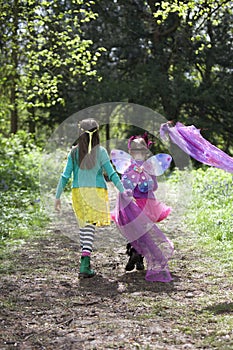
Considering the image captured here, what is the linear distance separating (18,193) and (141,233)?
574 centimetres

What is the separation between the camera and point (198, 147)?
5.28 metres

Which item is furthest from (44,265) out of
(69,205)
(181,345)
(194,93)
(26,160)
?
(194,93)

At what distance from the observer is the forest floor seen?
3.85 meters

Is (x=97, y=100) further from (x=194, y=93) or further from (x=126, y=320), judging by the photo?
(x=126, y=320)

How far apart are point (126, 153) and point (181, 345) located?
2.87m

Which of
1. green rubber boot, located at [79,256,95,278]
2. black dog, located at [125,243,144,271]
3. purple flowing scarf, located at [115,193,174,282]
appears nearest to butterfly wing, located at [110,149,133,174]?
purple flowing scarf, located at [115,193,174,282]

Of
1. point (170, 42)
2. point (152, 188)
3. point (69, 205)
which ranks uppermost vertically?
point (170, 42)

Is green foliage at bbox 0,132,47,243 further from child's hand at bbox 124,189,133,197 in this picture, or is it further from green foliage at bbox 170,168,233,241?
green foliage at bbox 170,168,233,241

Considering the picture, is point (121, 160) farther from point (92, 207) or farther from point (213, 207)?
point (213, 207)

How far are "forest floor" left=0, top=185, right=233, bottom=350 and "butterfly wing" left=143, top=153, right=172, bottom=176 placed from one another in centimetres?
111

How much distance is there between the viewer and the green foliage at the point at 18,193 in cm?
851

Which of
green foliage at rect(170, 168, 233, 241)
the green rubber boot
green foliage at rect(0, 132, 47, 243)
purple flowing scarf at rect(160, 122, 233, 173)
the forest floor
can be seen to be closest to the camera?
the forest floor

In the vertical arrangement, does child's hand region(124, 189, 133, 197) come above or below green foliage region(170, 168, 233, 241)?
above

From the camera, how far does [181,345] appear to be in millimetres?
3715
